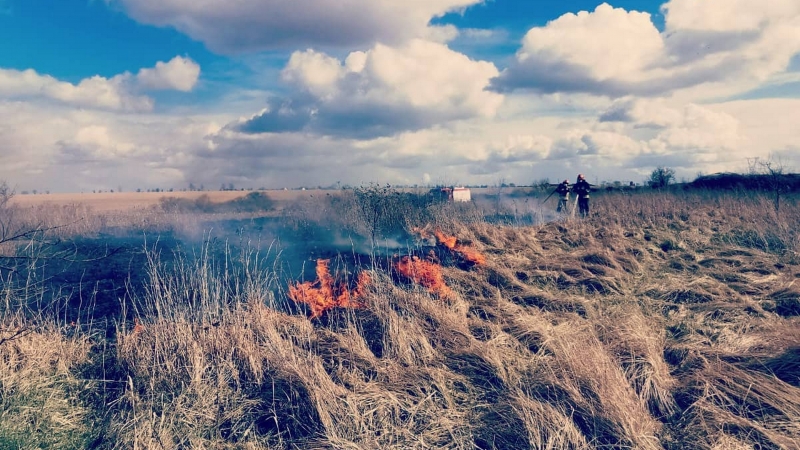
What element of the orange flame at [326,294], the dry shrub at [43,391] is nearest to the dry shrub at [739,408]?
the orange flame at [326,294]

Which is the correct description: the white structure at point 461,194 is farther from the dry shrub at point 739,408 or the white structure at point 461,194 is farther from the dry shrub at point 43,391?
the dry shrub at point 43,391

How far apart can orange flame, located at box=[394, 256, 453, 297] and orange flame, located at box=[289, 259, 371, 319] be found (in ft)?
2.81

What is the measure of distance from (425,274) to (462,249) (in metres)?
2.13

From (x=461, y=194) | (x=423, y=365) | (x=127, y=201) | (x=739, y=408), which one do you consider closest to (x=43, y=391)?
(x=423, y=365)

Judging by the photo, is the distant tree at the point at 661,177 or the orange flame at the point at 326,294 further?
the distant tree at the point at 661,177

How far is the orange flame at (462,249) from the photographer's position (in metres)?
9.32

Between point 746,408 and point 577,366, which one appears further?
point 577,366

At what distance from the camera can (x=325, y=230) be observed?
14727 millimetres

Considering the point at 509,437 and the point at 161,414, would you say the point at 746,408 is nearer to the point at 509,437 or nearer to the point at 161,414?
the point at 509,437

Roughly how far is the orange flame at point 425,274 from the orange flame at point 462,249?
104 cm

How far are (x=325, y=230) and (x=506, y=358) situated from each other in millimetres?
10358

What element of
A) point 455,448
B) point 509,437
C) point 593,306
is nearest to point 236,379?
point 455,448

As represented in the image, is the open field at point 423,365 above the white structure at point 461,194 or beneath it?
beneath

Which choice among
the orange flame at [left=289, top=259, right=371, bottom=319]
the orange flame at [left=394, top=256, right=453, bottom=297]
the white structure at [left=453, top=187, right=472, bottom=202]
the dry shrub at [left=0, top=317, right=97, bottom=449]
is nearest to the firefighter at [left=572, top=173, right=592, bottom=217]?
the white structure at [left=453, top=187, right=472, bottom=202]
